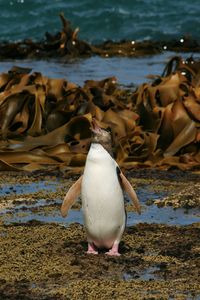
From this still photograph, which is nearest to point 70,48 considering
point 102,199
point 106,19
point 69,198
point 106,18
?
point 106,19

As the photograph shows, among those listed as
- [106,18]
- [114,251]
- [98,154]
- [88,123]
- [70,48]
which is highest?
[98,154]

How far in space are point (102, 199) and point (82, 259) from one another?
37cm

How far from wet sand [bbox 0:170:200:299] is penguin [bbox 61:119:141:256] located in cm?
9

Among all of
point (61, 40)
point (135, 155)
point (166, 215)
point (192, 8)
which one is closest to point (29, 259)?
point (166, 215)

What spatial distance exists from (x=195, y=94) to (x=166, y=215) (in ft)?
10.7

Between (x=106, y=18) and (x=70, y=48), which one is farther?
(x=106, y=18)

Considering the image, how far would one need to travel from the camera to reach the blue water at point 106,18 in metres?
24.2

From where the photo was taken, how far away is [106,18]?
2606 cm

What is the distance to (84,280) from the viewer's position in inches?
181

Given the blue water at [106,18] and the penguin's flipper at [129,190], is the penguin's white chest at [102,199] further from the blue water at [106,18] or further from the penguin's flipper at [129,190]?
the blue water at [106,18]

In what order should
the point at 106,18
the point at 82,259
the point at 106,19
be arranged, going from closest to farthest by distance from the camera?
the point at 82,259 → the point at 106,19 → the point at 106,18

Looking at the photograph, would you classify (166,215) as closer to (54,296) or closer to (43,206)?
(43,206)

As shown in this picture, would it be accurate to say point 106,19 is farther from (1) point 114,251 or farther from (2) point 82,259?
(2) point 82,259

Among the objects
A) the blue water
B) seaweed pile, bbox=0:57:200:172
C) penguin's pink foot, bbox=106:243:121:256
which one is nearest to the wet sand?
penguin's pink foot, bbox=106:243:121:256
